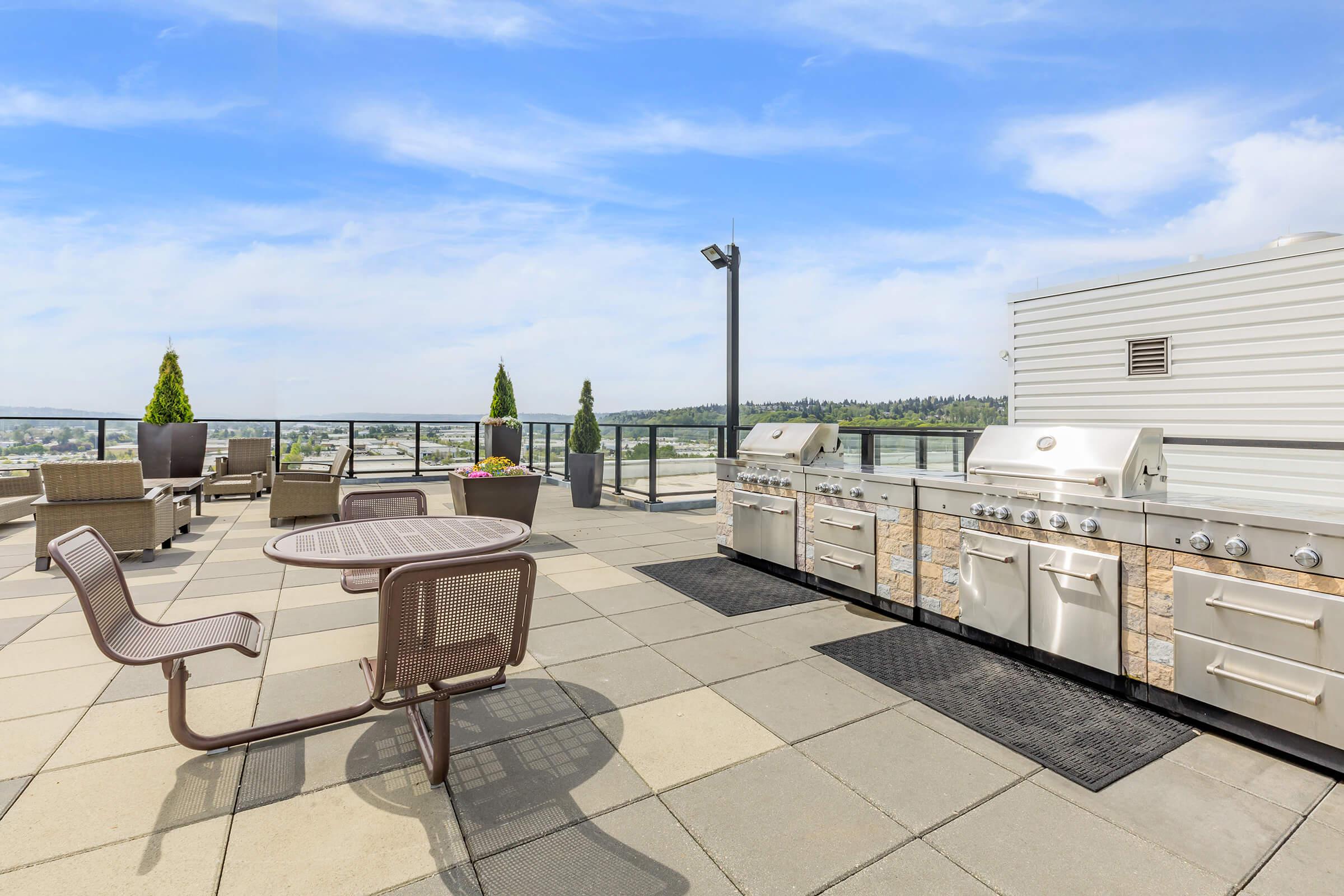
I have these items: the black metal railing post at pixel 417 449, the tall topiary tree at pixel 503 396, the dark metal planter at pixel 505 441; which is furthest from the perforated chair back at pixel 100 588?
the black metal railing post at pixel 417 449

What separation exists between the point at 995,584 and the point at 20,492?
9.55 metres

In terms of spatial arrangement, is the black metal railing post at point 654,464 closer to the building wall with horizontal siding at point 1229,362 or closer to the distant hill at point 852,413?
the distant hill at point 852,413

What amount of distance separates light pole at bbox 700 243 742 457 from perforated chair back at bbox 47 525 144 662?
5.30 metres

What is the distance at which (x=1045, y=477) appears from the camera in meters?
2.84

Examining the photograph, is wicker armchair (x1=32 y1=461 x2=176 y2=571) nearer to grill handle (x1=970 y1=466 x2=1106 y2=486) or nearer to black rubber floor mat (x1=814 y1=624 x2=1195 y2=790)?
black rubber floor mat (x1=814 y1=624 x2=1195 y2=790)

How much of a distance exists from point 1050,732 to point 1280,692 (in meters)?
0.70

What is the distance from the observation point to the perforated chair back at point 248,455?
8734 millimetres

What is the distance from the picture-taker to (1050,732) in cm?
228

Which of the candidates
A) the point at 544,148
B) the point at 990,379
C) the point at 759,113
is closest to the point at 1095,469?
the point at 990,379

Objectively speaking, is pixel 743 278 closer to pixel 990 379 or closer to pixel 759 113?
pixel 759 113

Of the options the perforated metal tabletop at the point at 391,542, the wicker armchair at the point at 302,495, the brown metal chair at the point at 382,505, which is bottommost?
the wicker armchair at the point at 302,495

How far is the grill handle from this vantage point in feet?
8.67

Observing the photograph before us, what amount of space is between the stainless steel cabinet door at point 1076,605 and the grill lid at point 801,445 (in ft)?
5.70

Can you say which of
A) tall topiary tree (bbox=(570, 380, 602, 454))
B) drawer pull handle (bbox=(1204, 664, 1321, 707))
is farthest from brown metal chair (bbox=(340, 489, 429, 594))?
tall topiary tree (bbox=(570, 380, 602, 454))
